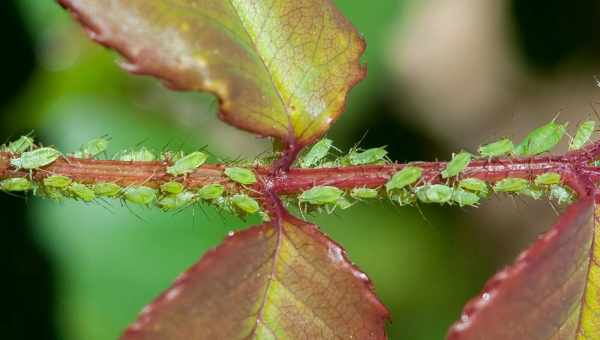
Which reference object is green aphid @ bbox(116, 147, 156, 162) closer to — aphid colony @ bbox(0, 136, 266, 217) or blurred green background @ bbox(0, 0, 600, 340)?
aphid colony @ bbox(0, 136, 266, 217)

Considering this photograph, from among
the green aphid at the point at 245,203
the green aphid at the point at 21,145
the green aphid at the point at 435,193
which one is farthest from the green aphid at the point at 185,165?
the green aphid at the point at 435,193

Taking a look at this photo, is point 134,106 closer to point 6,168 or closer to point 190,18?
point 6,168

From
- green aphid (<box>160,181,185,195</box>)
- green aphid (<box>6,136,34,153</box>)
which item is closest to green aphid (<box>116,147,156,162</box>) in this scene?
green aphid (<box>160,181,185,195</box>)

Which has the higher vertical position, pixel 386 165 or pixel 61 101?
pixel 386 165

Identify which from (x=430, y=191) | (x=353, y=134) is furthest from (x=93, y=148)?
(x=353, y=134)

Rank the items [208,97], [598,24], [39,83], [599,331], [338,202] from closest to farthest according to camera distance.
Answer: [599,331]
[338,202]
[39,83]
[208,97]
[598,24]

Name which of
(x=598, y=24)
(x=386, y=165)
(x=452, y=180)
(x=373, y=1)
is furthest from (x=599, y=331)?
(x=598, y=24)

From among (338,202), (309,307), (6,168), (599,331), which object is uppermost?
(599,331)

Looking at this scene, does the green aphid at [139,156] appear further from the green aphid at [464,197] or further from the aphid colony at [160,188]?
the green aphid at [464,197]
